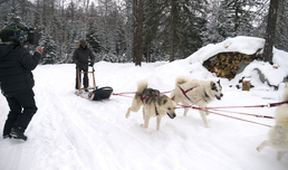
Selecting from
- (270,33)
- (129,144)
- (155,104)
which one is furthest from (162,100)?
(270,33)

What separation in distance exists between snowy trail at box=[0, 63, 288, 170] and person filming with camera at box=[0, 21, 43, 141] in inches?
17.6

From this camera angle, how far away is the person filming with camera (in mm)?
4309

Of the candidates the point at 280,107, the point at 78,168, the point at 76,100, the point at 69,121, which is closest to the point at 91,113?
the point at 69,121

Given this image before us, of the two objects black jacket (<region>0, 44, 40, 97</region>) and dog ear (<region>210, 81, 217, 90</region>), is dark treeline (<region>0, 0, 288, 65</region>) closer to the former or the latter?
dog ear (<region>210, 81, 217, 90</region>)

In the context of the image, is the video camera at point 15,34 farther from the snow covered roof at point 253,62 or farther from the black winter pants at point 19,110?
the snow covered roof at point 253,62

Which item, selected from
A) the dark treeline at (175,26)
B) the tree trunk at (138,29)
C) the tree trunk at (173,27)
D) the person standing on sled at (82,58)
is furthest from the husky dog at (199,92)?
the tree trunk at (173,27)

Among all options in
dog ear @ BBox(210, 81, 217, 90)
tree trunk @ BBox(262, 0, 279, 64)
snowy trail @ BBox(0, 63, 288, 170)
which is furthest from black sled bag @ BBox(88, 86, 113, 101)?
tree trunk @ BBox(262, 0, 279, 64)

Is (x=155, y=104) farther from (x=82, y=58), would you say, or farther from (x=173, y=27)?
(x=173, y=27)

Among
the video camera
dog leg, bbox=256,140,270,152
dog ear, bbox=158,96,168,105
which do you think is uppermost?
the video camera

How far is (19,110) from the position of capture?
4.66 metres

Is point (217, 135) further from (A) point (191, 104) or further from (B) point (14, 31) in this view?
(B) point (14, 31)

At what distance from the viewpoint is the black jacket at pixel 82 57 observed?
373 inches

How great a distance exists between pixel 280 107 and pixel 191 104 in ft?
8.29

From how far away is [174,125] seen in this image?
19.2 feet
